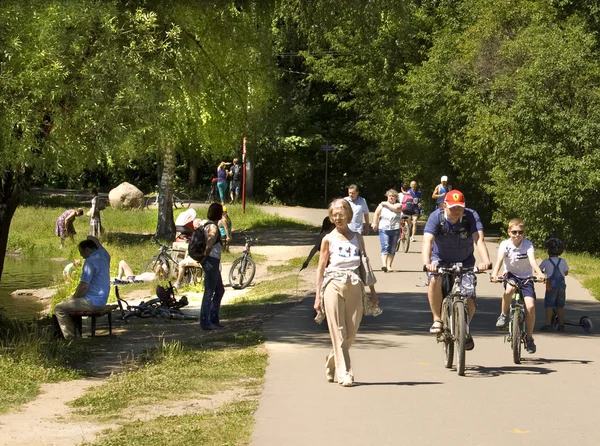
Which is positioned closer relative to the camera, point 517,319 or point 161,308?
point 517,319

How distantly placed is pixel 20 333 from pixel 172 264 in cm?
904

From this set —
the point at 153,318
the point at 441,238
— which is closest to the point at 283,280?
the point at 153,318

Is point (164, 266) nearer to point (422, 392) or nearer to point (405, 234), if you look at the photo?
point (405, 234)

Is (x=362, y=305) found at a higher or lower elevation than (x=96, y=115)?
lower

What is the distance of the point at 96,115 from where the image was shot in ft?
50.3

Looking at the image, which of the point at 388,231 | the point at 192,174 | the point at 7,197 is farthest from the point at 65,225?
the point at 192,174

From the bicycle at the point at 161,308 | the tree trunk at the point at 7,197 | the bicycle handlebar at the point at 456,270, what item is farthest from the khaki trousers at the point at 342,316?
the bicycle at the point at 161,308

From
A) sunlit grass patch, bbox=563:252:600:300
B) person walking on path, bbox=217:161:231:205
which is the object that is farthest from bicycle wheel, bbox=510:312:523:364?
person walking on path, bbox=217:161:231:205

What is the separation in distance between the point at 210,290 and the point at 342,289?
5.33 metres

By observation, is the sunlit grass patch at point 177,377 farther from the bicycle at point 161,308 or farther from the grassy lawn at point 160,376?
Answer: the bicycle at point 161,308

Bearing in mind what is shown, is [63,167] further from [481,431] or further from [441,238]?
[481,431]

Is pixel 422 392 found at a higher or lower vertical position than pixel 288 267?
higher

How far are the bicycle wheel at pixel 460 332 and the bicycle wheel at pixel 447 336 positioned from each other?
0.36 feet

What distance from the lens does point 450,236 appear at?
1130cm
